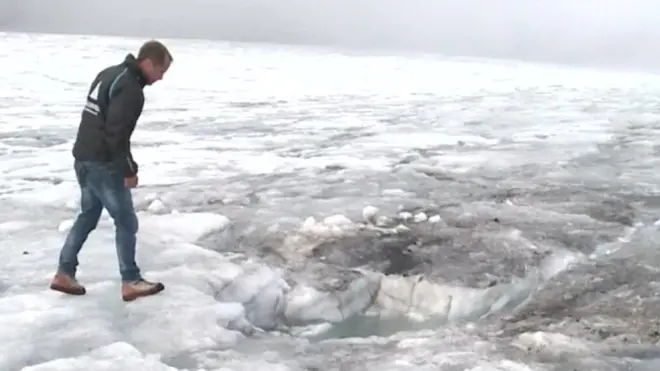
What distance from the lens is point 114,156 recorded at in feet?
13.1

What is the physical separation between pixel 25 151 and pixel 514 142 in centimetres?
772

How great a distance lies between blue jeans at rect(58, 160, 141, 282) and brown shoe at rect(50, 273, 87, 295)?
0.03 metres

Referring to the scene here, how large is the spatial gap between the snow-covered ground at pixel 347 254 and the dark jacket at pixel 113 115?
3.02ft

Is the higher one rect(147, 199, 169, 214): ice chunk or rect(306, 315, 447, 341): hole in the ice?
rect(147, 199, 169, 214): ice chunk

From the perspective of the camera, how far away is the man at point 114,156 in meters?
3.86

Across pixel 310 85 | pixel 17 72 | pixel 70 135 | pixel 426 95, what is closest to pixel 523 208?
pixel 70 135

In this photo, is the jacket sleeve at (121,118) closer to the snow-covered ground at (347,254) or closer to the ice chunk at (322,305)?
the snow-covered ground at (347,254)

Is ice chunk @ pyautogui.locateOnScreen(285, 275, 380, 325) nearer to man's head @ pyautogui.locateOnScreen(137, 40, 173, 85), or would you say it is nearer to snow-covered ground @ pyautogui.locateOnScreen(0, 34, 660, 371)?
snow-covered ground @ pyautogui.locateOnScreen(0, 34, 660, 371)

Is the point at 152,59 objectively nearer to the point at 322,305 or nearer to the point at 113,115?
the point at 113,115

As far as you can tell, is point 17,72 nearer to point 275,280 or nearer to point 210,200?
point 210,200

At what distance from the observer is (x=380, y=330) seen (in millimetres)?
4918

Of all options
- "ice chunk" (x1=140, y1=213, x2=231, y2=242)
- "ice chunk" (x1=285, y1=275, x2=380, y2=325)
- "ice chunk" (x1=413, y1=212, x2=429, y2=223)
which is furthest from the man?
"ice chunk" (x1=413, y1=212, x2=429, y2=223)

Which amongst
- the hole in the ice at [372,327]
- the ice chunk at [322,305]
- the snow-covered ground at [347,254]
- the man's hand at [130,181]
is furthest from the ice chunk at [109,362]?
the ice chunk at [322,305]

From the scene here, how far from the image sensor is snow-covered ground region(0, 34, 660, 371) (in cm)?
403
